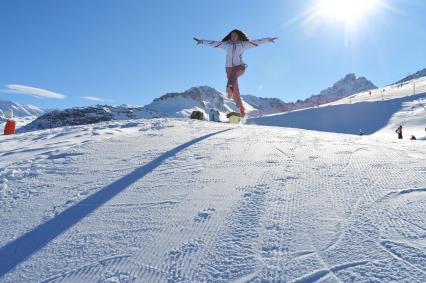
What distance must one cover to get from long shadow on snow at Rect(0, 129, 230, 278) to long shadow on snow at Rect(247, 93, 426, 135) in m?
21.8

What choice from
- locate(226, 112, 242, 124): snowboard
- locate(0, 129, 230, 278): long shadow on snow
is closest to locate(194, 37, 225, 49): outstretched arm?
locate(226, 112, 242, 124): snowboard

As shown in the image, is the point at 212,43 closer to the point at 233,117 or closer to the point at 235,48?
the point at 235,48

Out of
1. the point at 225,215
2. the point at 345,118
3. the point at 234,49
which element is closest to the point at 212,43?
the point at 234,49

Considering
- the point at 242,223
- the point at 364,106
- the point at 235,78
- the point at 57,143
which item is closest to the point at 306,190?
the point at 242,223

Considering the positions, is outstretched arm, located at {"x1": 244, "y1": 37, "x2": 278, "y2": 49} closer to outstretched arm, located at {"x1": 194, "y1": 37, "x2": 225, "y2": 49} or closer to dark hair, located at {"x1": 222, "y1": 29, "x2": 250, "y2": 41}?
dark hair, located at {"x1": 222, "y1": 29, "x2": 250, "y2": 41}

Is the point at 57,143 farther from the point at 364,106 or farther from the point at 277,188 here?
the point at 364,106

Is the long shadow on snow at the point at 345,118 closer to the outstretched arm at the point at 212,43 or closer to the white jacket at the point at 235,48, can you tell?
the white jacket at the point at 235,48

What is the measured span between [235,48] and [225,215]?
749 cm

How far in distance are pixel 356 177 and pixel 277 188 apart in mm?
878

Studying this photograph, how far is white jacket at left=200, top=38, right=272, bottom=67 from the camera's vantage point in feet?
32.8

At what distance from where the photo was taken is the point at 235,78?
10.2 meters

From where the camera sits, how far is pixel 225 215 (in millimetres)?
3227

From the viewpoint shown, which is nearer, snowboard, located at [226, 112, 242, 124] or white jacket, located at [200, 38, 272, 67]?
white jacket, located at [200, 38, 272, 67]

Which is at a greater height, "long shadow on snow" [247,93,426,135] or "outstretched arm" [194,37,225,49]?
"outstretched arm" [194,37,225,49]
